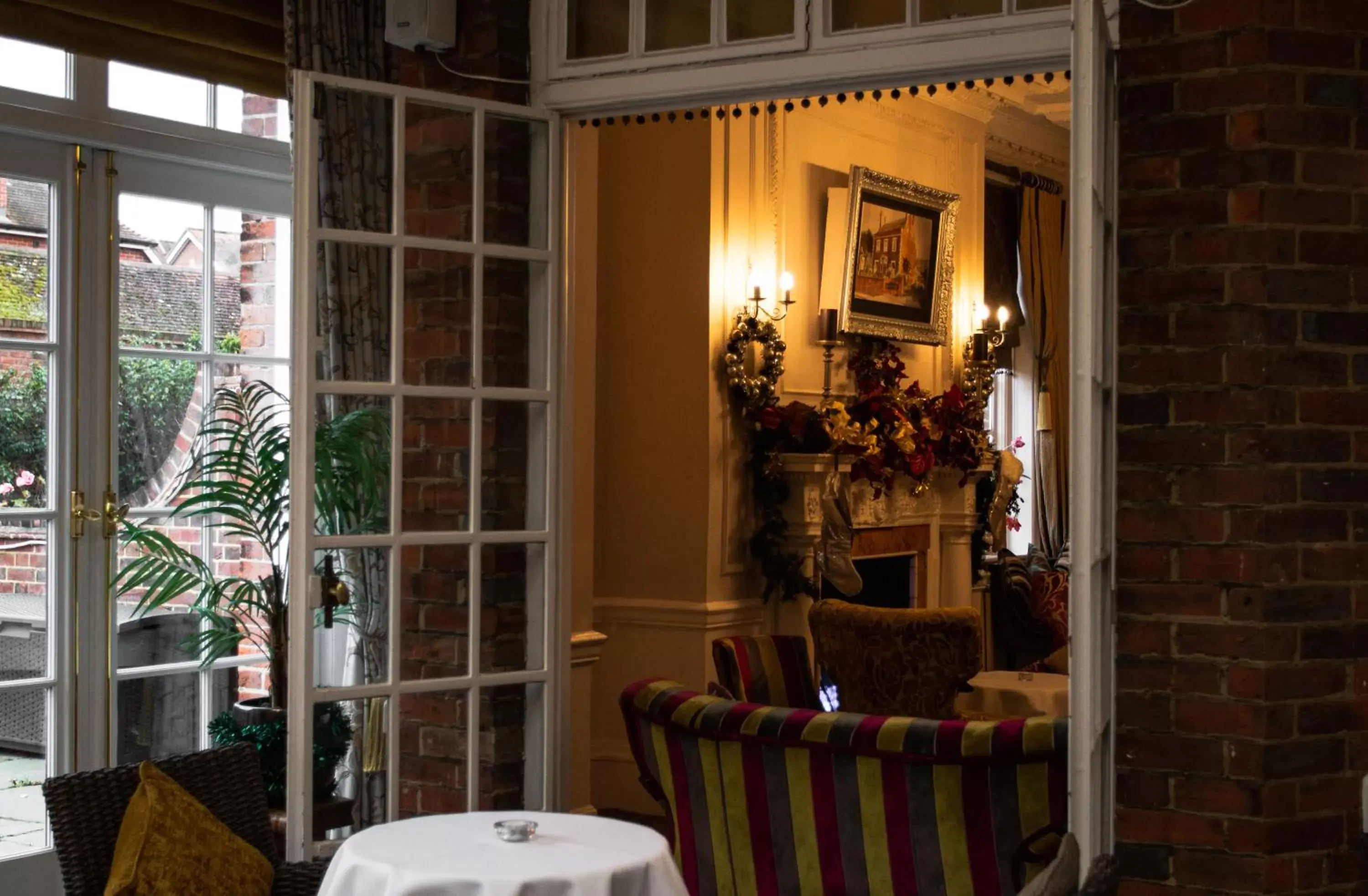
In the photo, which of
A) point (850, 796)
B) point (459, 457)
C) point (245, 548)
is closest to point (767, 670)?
point (459, 457)

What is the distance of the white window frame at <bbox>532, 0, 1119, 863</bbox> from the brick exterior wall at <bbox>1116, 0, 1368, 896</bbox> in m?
0.14

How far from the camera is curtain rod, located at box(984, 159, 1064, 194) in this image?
32.1ft

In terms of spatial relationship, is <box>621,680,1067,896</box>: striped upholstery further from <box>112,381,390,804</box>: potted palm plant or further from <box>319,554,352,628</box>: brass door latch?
<box>112,381,390,804</box>: potted palm plant

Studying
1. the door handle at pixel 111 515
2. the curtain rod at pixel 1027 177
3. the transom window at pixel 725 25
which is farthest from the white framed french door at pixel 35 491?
the curtain rod at pixel 1027 177

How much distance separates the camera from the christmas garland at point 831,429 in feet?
22.1

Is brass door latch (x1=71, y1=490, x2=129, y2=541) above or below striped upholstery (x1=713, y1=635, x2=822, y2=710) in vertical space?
above

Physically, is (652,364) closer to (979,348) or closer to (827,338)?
(827,338)

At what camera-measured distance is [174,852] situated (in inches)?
118

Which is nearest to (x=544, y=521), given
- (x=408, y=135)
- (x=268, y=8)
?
(x=408, y=135)

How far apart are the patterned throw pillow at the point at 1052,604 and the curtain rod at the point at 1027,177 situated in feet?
8.31

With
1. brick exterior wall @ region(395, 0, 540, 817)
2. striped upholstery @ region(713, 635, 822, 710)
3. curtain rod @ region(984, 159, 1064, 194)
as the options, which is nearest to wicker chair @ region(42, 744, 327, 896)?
brick exterior wall @ region(395, 0, 540, 817)

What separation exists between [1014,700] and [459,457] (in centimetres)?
222

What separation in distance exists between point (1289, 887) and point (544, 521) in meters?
2.07

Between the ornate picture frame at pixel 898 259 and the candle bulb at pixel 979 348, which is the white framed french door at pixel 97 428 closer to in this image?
the ornate picture frame at pixel 898 259
